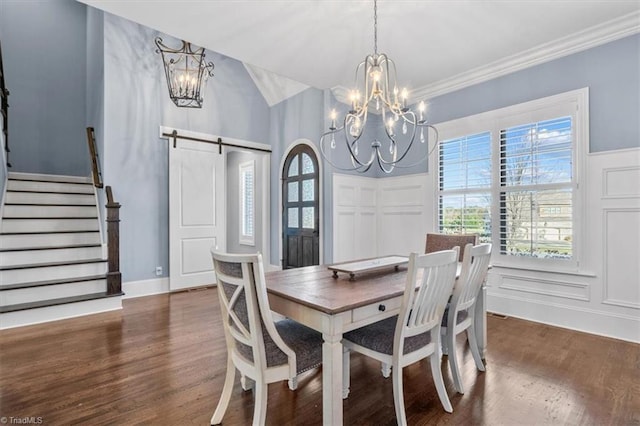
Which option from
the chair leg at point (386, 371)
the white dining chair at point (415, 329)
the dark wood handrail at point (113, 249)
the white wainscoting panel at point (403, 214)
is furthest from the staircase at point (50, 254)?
the white wainscoting panel at point (403, 214)

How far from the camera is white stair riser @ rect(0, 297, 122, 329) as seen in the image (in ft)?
10.3

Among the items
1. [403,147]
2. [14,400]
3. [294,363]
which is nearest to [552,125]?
[403,147]

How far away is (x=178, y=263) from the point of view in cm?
470

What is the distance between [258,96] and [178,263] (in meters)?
3.22

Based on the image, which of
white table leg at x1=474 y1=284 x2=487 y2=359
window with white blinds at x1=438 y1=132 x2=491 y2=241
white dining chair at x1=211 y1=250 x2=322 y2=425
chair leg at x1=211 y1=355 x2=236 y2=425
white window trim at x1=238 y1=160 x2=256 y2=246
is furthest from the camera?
white window trim at x1=238 y1=160 x2=256 y2=246

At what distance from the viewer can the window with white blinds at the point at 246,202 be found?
22.0ft

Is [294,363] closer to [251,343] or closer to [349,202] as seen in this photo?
[251,343]

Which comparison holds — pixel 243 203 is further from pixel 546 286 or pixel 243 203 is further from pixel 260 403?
pixel 260 403

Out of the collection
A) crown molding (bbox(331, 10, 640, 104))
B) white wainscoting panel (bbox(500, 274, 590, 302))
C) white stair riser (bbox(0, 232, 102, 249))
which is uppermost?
crown molding (bbox(331, 10, 640, 104))

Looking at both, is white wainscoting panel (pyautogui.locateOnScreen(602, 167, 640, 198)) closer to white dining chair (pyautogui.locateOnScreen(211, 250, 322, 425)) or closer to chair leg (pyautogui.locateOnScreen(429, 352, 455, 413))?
chair leg (pyautogui.locateOnScreen(429, 352, 455, 413))

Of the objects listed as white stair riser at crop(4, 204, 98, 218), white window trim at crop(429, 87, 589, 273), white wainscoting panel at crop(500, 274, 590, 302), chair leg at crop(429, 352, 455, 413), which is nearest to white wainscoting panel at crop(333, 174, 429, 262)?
white window trim at crop(429, 87, 589, 273)

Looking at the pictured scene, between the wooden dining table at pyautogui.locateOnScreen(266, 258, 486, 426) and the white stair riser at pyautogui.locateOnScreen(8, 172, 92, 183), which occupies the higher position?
the white stair riser at pyautogui.locateOnScreen(8, 172, 92, 183)

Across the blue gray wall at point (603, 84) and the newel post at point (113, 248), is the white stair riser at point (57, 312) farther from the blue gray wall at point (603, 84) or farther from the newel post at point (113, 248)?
the blue gray wall at point (603, 84)

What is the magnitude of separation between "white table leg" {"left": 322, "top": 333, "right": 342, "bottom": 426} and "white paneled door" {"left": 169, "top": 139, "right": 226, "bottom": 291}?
351cm
